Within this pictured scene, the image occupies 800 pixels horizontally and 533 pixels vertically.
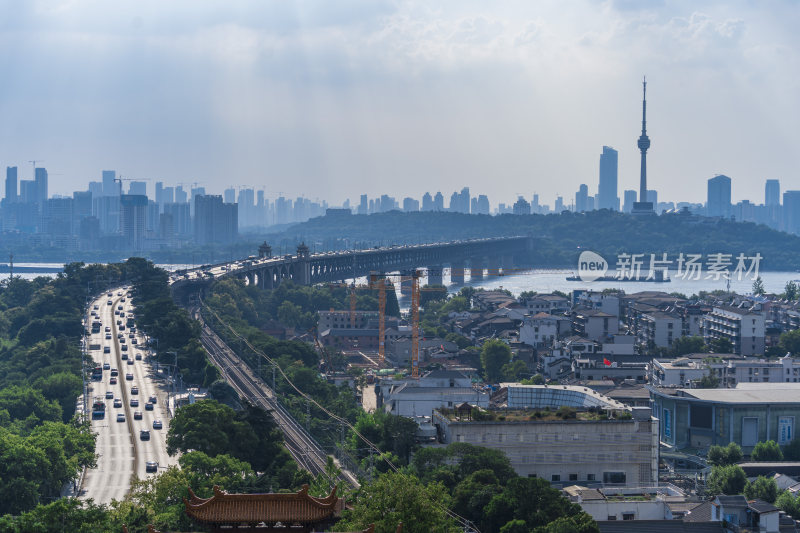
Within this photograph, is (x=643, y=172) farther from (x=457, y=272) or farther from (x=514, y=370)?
(x=514, y=370)

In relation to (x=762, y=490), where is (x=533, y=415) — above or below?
above

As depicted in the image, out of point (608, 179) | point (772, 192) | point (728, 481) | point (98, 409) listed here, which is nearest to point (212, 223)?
point (608, 179)

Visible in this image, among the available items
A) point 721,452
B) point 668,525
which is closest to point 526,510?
point 668,525

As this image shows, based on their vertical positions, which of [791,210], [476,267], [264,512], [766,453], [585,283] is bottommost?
[585,283]

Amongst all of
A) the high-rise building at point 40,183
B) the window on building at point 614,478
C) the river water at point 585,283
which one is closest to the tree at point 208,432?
the window on building at point 614,478

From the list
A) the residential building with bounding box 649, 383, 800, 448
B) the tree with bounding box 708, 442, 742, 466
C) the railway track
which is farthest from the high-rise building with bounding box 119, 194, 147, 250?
the tree with bounding box 708, 442, 742, 466

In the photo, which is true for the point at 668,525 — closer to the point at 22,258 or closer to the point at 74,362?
the point at 74,362

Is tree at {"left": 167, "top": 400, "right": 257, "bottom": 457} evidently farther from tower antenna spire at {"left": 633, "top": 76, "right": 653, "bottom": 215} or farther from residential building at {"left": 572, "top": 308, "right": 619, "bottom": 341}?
tower antenna spire at {"left": 633, "top": 76, "right": 653, "bottom": 215}
